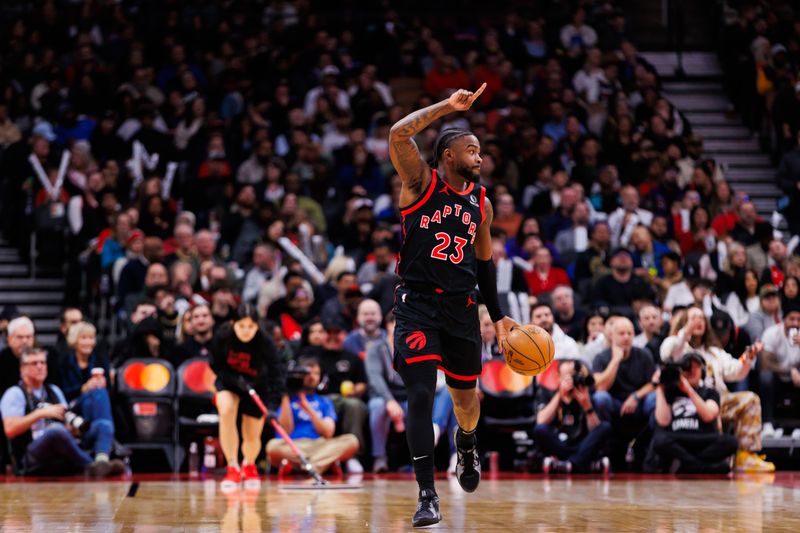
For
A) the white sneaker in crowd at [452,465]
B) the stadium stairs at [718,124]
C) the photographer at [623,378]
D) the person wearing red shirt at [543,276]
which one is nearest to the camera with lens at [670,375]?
the photographer at [623,378]

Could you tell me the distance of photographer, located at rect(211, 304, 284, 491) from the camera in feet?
34.2

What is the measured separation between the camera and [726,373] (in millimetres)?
12062

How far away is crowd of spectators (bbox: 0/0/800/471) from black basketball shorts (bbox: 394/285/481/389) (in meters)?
4.65

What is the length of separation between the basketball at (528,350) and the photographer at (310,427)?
14.7 ft

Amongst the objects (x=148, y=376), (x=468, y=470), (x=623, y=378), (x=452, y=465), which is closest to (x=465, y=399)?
(x=468, y=470)

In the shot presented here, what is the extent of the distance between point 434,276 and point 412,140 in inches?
29.5

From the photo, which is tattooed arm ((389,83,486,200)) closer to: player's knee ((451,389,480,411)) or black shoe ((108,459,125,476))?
player's knee ((451,389,480,411))

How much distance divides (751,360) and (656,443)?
1251mm

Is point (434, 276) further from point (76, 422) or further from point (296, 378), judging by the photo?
point (76, 422)

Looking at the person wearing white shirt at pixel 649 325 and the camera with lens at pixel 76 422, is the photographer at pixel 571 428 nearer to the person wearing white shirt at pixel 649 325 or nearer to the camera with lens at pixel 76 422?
the person wearing white shirt at pixel 649 325

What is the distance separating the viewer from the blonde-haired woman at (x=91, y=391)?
444 inches

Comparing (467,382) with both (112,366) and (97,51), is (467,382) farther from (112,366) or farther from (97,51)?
(97,51)

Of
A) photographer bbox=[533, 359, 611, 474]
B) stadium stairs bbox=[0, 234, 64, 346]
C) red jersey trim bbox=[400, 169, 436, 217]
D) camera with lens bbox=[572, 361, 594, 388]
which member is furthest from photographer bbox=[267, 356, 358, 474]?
red jersey trim bbox=[400, 169, 436, 217]

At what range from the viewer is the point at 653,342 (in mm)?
12609
